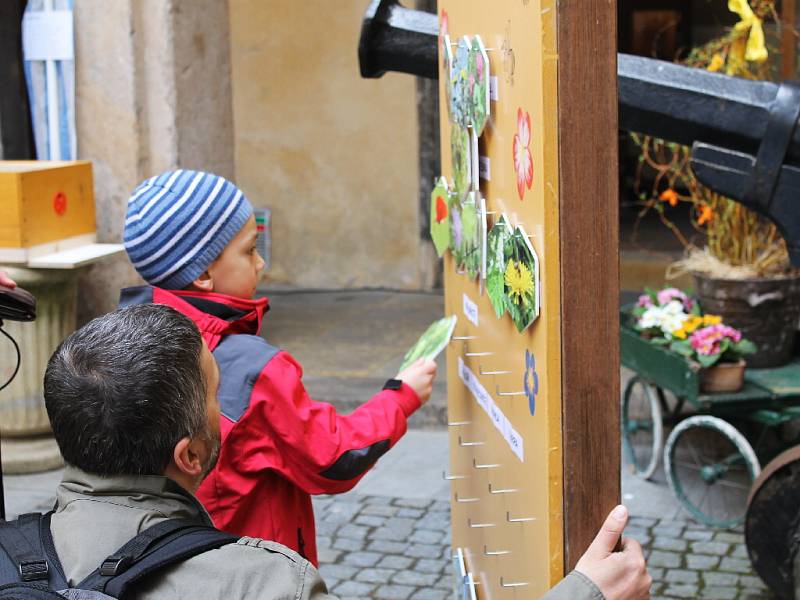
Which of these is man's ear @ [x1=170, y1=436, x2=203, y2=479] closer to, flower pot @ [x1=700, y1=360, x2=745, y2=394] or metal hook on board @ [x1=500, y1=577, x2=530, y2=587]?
metal hook on board @ [x1=500, y1=577, x2=530, y2=587]

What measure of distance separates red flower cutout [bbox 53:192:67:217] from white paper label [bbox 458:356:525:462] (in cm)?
313

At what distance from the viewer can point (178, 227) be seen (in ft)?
7.71

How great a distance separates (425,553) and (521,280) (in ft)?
9.14

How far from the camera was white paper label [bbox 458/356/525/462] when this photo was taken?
6.42 ft

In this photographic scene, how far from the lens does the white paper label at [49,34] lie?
18.8ft

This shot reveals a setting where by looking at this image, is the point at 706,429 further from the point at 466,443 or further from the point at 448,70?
the point at 448,70

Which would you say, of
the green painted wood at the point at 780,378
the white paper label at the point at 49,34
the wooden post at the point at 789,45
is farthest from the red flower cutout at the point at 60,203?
the wooden post at the point at 789,45

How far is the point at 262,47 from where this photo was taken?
8.57 meters

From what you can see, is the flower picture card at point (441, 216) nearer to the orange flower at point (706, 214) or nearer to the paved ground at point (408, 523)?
the paved ground at point (408, 523)

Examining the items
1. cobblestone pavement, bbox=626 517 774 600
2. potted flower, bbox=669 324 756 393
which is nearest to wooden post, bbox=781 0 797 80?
potted flower, bbox=669 324 756 393

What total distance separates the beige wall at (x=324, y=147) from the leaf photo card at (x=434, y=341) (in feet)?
19.0

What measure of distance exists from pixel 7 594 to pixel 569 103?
2.93ft

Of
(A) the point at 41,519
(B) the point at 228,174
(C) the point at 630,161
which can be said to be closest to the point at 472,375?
(A) the point at 41,519

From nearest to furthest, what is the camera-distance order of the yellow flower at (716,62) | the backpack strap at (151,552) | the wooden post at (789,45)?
1. the backpack strap at (151,552)
2. the yellow flower at (716,62)
3. the wooden post at (789,45)
